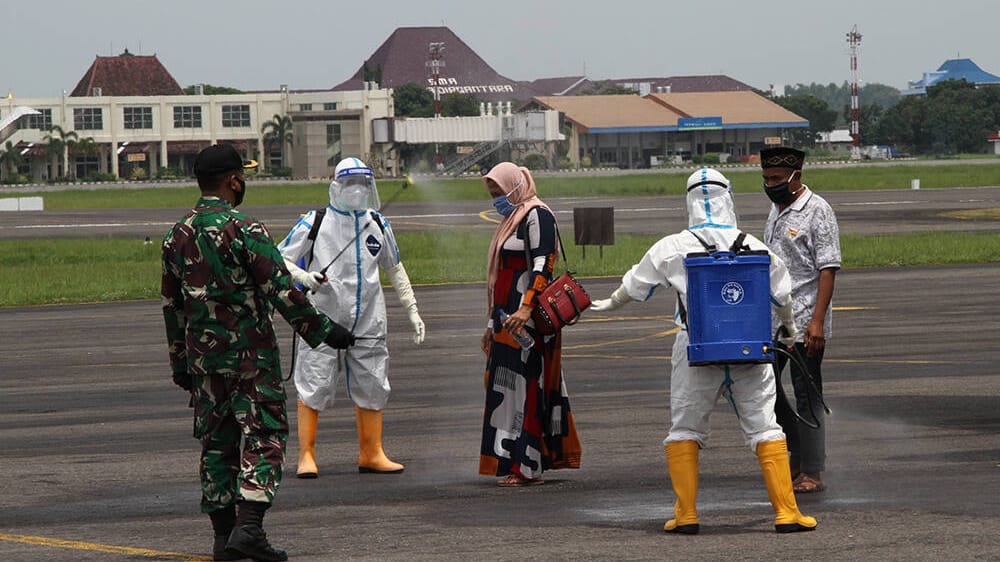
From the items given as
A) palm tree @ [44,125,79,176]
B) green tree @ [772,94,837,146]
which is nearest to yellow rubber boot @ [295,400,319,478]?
palm tree @ [44,125,79,176]

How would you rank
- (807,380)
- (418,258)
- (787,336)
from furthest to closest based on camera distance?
1. (418,258)
2. (807,380)
3. (787,336)

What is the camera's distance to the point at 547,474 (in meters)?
9.60

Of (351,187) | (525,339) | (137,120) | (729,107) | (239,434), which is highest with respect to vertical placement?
(729,107)

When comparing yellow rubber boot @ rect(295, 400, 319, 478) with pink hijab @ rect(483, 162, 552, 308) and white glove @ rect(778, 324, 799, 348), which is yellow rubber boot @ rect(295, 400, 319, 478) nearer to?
pink hijab @ rect(483, 162, 552, 308)

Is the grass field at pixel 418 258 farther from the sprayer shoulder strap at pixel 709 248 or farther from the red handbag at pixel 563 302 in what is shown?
the sprayer shoulder strap at pixel 709 248

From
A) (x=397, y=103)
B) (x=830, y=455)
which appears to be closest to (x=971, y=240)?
(x=830, y=455)

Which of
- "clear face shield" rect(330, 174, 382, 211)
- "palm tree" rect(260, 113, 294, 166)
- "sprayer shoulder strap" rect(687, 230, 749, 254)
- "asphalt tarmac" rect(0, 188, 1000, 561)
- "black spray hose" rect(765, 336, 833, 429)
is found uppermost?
"palm tree" rect(260, 113, 294, 166)

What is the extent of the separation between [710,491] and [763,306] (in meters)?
1.69

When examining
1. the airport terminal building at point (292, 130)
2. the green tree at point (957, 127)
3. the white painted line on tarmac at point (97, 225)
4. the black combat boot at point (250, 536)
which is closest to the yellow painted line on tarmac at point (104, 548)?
the black combat boot at point (250, 536)

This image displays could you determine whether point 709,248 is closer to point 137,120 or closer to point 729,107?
point 137,120

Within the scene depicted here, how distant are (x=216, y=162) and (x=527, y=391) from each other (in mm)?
2888

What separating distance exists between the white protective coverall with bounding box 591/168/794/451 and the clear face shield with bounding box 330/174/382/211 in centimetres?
265

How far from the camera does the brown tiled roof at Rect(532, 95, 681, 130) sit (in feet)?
439

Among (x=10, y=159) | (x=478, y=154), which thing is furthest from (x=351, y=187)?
(x=10, y=159)
